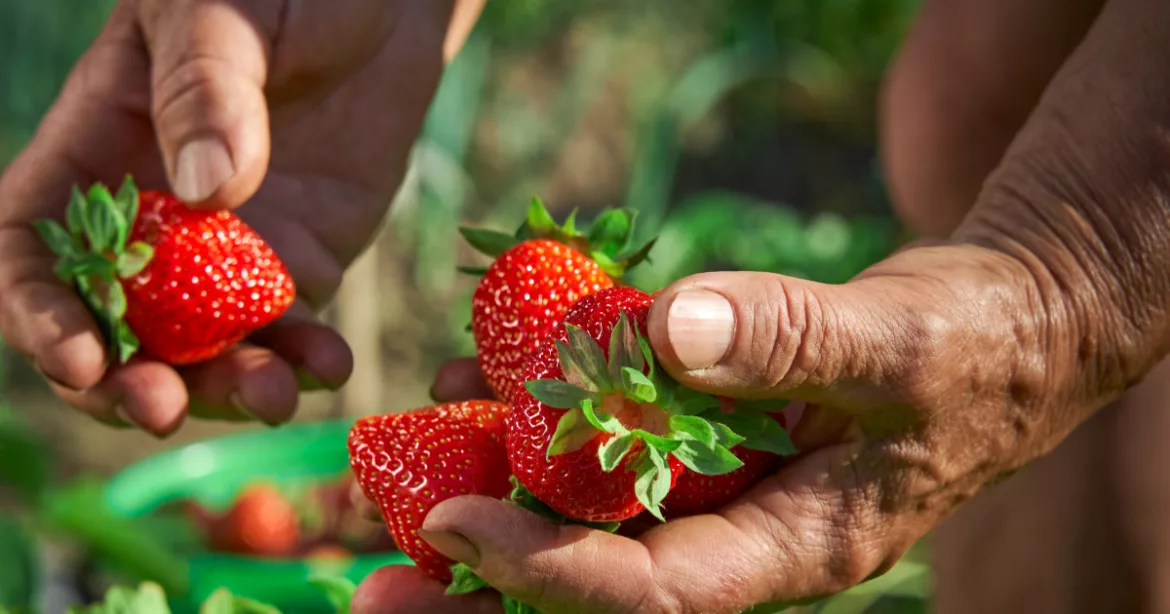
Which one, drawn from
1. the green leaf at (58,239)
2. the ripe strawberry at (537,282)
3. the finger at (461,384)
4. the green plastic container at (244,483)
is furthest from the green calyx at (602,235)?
the green plastic container at (244,483)

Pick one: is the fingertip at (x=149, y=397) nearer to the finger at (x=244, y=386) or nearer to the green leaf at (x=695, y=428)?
the finger at (x=244, y=386)

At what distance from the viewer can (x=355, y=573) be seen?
67.2 inches

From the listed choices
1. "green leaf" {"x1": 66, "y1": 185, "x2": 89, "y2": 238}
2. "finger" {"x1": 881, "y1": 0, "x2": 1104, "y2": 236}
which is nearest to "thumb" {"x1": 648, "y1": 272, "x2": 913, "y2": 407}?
"green leaf" {"x1": 66, "y1": 185, "x2": 89, "y2": 238}

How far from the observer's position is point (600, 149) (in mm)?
5098

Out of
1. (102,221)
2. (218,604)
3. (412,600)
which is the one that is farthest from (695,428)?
(102,221)

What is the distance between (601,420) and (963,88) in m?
1.17

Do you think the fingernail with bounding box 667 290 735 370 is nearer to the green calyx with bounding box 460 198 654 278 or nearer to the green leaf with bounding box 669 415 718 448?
the green leaf with bounding box 669 415 718 448

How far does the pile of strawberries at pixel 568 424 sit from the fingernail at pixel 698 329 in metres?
0.03

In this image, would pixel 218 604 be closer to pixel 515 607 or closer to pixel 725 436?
pixel 515 607

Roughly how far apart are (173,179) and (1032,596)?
134cm

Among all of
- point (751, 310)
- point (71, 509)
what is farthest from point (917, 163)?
point (71, 509)

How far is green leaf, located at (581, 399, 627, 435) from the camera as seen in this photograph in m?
0.79

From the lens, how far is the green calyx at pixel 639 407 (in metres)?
0.81

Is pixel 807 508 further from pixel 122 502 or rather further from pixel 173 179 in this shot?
pixel 122 502
